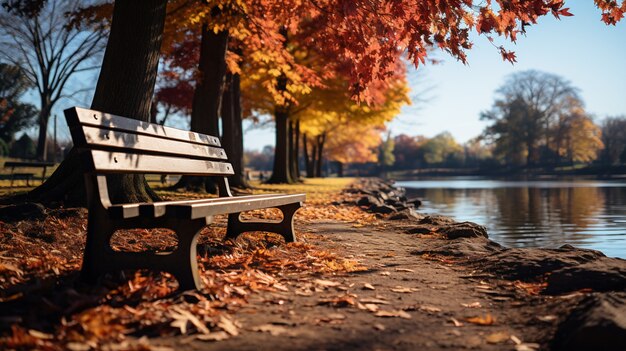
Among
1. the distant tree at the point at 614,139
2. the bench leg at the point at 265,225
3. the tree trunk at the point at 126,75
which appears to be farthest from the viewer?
the distant tree at the point at 614,139

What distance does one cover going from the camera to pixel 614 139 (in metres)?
71.9

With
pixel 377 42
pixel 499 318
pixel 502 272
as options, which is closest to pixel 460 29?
pixel 377 42

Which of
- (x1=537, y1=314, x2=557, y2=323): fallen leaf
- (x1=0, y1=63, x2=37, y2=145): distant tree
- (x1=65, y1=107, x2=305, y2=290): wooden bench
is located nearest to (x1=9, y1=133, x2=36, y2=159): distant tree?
(x1=0, y1=63, x2=37, y2=145): distant tree

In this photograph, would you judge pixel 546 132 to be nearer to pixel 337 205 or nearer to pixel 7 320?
pixel 337 205

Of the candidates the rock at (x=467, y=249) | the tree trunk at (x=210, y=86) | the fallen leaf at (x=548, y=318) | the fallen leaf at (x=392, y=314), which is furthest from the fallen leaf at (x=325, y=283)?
the tree trunk at (x=210, y=86)

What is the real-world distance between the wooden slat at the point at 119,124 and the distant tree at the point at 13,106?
3797 cm

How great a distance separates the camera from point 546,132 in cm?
6319

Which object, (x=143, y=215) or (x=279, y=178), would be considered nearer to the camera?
(x=143, y=215)

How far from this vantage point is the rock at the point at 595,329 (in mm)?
2527

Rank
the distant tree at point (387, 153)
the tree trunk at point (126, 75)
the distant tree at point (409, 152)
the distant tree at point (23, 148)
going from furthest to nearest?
the distant tree at point (409, 152) < the distant tree at point (387, 153) < the distant tree at point (23, 148) < the tree trunk at point (126, 75)

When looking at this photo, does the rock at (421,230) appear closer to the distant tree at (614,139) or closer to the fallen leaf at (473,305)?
the fallen leaf at (473,305)

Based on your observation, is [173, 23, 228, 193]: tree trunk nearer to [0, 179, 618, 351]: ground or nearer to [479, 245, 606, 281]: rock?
[0, 179, 618, 351]: ground

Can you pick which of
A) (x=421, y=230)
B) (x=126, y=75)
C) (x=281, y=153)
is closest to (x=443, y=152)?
(x=281, y=153)

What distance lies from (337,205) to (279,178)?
10873 millimetres
